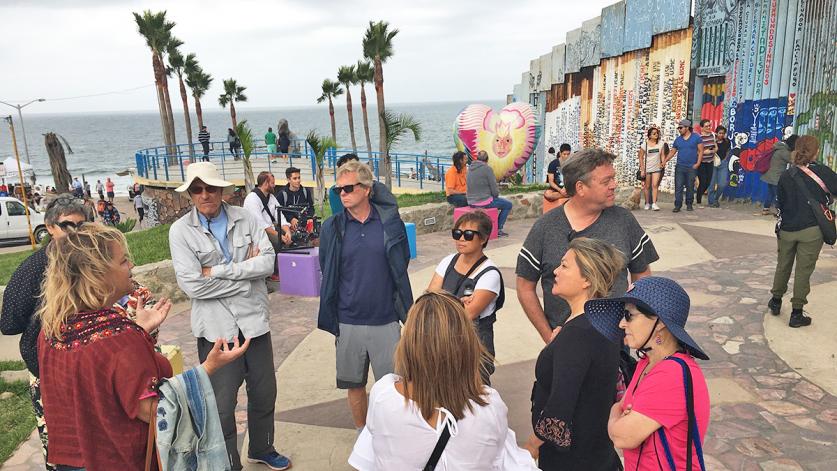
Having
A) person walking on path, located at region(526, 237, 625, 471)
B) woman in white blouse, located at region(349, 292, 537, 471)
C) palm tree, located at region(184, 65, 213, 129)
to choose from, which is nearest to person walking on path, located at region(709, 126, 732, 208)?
person walking on path, located at region(526, 237, 625, 471)

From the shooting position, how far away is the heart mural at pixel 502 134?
15.0 m

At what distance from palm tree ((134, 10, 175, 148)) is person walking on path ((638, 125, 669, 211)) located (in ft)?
95.6

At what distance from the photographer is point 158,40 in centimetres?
3484

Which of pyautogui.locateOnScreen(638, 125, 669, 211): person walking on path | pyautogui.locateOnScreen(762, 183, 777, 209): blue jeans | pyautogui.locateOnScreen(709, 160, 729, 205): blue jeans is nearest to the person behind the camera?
pyautogui.locateOnScreen(762, 183, 777, 209): blue jeans

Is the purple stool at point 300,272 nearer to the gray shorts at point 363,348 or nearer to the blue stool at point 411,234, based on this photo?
the blue stool at point 411,234

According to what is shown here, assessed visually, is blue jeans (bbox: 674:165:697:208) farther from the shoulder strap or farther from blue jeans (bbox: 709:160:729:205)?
the shoulder strap

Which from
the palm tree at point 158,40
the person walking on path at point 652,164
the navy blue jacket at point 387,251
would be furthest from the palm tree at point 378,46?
the navy blue jacket at point 387,251

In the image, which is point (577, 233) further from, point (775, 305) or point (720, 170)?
point (720, 170)

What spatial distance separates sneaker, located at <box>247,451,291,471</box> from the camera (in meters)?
4.06

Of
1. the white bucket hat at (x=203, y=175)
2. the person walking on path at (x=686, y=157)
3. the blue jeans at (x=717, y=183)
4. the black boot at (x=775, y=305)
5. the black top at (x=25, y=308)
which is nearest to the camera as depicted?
the black top at (x=25, y=308)

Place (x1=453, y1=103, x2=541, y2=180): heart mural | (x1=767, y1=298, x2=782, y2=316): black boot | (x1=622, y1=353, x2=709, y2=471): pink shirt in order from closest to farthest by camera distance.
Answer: (x1=622, y1=353, x2=709, y2=471): pink shirt
(x1=767, y1=298, x2=782, y2=316): black boot
(x1=453, y1=103, x2=541, y2=180): heart mural

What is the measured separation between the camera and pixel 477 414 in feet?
7.20

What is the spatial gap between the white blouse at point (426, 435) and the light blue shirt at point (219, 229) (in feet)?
Result: 6.62

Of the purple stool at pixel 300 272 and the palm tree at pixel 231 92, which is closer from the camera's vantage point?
the purple stool at pixel 300 272
